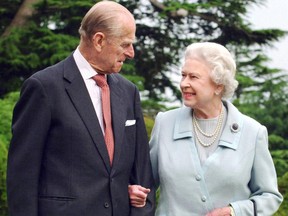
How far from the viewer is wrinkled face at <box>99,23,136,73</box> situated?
13.3 feet

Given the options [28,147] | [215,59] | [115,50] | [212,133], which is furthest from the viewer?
[212,133]

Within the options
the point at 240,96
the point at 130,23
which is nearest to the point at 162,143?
the point at 130,23

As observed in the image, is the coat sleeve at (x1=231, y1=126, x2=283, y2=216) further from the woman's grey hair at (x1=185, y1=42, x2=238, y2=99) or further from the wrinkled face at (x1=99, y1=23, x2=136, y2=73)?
the wrinkled face at (x1=99, y1=23, x2=136, y2=73)

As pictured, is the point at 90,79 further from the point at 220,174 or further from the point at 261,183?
the point at 261,183

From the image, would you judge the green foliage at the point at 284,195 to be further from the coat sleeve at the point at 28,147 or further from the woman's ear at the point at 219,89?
the coat sleeve at the point at 28,147

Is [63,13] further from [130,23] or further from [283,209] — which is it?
[130,23]

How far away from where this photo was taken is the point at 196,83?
168 inches

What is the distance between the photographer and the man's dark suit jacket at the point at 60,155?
13.0 feet

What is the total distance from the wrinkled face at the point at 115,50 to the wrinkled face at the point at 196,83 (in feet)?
1.18

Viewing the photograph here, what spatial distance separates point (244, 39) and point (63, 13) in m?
2.75

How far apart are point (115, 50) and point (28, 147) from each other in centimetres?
62

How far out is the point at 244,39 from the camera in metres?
12.7

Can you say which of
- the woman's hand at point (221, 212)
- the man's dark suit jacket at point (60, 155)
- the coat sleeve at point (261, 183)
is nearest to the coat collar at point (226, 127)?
the coat sleeve at point (261, 183)

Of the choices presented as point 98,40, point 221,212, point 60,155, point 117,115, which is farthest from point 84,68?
point 221,212
